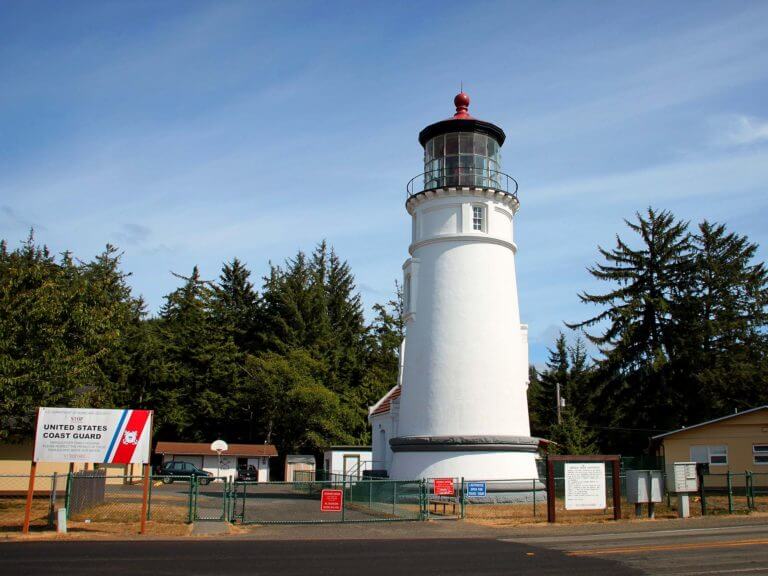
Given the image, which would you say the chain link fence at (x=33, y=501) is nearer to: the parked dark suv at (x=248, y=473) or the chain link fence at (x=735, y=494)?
the parked dark suv at (x=248, y=473)

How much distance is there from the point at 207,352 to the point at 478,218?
101 feet

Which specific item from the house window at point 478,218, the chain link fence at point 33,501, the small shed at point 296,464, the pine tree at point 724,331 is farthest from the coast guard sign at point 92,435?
the pine tree at point 724,331

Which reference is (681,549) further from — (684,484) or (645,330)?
(645,330)

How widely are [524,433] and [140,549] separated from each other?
52.4 feet

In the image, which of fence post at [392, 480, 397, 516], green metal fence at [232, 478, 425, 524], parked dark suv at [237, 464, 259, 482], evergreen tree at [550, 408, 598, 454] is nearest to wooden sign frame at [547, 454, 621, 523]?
green metal fence at [232, 478, 425, 524]

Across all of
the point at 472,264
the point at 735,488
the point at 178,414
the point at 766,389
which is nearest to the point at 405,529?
the point at 472,264

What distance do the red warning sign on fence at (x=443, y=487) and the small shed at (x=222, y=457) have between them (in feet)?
72.1

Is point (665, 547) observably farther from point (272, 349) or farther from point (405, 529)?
point (272, 349)

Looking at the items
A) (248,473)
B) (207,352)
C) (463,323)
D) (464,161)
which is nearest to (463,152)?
(464,161)

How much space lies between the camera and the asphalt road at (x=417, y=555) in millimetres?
11367

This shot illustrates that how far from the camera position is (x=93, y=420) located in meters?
17.0

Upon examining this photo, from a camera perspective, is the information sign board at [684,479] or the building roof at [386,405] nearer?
the information sign board at [684,479]

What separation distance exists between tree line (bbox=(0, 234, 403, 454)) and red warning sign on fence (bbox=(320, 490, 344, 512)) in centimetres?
996

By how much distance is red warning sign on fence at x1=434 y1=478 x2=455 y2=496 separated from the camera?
22467 mm
